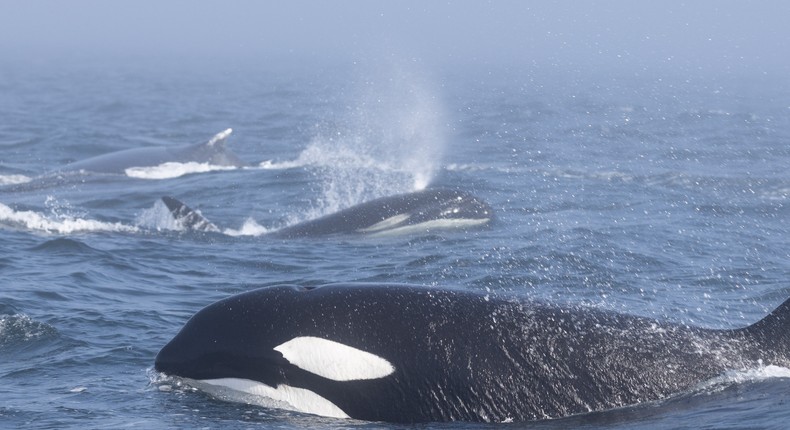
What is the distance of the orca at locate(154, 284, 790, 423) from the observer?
27.7ft

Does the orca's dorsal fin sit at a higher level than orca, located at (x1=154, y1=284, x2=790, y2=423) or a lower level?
higher

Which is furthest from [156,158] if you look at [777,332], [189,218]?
[777,332]

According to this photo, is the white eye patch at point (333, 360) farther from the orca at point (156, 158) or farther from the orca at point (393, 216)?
the orca at point (156, 158)

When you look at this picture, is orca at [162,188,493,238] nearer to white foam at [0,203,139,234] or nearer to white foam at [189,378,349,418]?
white foam at [0,203,139,234]

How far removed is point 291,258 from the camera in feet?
55.5

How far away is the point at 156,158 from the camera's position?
1107 inches

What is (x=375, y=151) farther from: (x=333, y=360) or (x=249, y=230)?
(x=333, y=360)

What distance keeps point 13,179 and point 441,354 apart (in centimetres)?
2060

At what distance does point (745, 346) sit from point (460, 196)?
468 inches

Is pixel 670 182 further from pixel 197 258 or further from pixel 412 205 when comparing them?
pixel 197 258

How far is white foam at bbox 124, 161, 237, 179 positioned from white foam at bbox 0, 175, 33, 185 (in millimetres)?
2294

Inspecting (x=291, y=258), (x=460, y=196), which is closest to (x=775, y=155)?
(x=460, y=196)

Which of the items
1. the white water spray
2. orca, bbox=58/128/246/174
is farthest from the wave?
orca, bbox=58/128/246/174

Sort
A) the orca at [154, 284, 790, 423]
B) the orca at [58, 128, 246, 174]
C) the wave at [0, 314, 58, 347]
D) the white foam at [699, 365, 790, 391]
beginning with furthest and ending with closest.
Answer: the orca at [58, 128, 246, 174] < the wave at [0, 314, 58, 347] < the white foam at [699, 365, 790, 391] < the orca at [154, 284, 790, 423]
